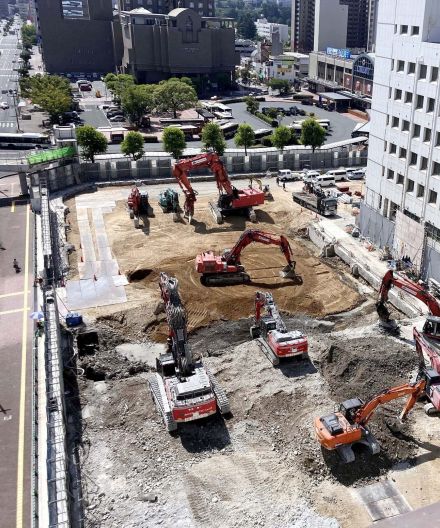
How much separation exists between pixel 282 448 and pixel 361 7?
203m

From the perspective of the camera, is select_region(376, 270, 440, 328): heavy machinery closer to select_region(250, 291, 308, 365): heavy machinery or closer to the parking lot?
select_region(250, 291, 308, 365): heavy machinery

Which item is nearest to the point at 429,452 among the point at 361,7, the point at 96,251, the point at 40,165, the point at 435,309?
the point at 435,309

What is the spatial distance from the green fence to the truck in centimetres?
2836

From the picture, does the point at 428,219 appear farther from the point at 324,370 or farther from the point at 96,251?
the point at 96,251

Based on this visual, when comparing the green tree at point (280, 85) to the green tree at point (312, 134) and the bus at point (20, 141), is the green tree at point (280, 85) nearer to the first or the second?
the green tree at point (312, 134)

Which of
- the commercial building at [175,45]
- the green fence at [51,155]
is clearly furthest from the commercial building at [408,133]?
the commercial building at [175,45]

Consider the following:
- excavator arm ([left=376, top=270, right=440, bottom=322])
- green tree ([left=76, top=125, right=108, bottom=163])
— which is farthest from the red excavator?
excavator arm ([left=376, top=270, right=440, bottom=322])

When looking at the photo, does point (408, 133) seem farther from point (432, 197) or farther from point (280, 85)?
point (280, 85)

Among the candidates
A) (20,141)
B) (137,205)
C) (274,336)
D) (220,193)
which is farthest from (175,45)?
Answer: (274,336)

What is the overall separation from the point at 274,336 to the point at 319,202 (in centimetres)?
2707

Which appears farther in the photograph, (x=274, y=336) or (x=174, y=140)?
(x=174, y=140)

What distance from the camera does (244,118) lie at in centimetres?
11006

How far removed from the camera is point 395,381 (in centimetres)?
2752

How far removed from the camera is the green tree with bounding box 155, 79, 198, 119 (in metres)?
108
